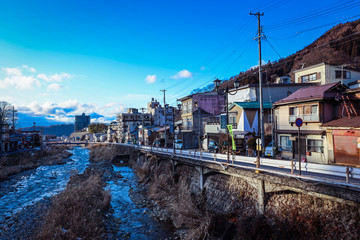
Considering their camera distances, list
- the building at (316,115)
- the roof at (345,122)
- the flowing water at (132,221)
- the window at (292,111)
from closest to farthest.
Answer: the flowing water at (132,221)
the roof at (345,122)
the building at (316,115)
the window at (292,111)

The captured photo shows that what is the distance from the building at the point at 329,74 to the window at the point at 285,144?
1976 centimetres

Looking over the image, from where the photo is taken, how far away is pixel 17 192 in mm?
27750

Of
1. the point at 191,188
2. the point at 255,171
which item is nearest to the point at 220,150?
the point at 191,188

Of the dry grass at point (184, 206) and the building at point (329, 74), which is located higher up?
the building at point (329, 74)

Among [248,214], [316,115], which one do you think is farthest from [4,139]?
[316,115]

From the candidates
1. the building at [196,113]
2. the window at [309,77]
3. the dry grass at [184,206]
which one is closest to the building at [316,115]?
the dry grass at [184,206]

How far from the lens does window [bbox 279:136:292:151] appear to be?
2335 cm


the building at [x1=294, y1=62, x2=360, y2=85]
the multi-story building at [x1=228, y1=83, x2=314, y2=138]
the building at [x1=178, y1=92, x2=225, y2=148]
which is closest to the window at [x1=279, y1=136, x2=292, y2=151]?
the multi-story building at [x1=228, y1=83, x2=314, y2=138]

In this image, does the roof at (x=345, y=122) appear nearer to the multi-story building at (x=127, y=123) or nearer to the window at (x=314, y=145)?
the window at (x=314, y=145)

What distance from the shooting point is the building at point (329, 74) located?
35500mm

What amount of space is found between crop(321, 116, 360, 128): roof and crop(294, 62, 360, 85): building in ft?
69.2

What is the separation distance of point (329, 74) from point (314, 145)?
2269cm

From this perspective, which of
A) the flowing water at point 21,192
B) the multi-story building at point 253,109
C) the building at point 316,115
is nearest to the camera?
the building at point 316,115

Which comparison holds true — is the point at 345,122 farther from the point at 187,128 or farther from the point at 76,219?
the point at 187,128
